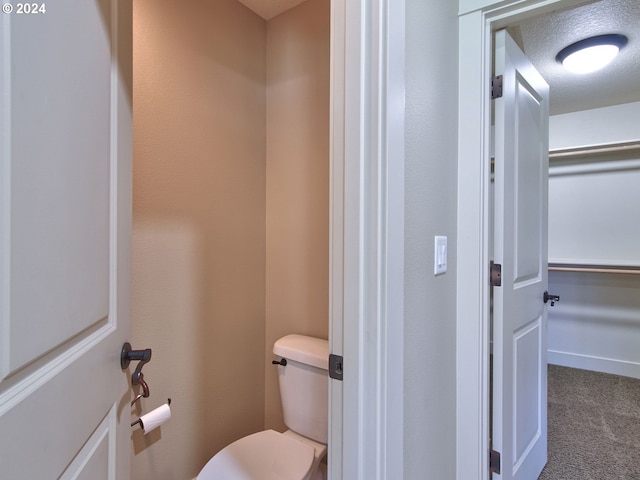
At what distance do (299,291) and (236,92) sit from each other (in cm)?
116

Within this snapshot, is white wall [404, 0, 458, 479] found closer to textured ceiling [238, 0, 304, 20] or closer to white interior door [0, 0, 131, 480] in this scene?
white interior door [0, 0, 131, 480]

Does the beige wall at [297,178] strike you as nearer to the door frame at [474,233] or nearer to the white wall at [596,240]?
the door frame at [474,233]

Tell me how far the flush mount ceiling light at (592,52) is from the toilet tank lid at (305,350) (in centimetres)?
235

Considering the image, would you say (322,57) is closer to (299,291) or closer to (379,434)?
(299,291)

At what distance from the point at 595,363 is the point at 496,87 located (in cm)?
322

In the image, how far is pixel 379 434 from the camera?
76 centimetres

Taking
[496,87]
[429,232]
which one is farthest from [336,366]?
[496,87]

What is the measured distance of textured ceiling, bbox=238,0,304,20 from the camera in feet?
5.90

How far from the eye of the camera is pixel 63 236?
0.52m

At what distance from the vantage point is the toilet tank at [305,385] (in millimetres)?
1519

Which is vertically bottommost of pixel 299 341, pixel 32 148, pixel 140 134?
pixel 299 341

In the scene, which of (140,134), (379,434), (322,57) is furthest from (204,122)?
(379,434)

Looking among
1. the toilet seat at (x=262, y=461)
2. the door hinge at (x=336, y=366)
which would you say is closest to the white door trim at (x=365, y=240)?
the door hinge at (x=336, y=366)

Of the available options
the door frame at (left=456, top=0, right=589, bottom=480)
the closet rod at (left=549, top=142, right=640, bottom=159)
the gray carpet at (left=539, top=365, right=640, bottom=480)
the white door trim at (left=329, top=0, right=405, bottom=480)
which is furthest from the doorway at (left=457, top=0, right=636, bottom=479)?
the closet rod at (left=549, top=142, right=640, bottom=159)
